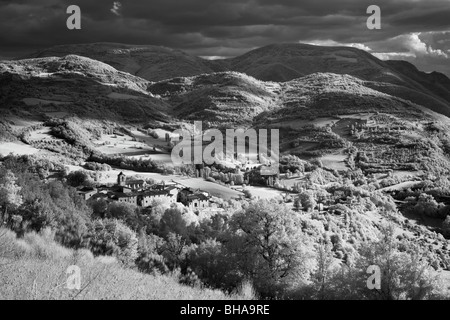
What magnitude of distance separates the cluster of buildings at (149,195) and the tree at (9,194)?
26.3 meters

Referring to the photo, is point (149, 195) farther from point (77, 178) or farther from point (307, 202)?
point (307, 202)

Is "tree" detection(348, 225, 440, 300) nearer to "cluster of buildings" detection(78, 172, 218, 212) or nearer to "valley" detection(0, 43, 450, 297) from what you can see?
"valley" detection(0, 43, 450, 297)

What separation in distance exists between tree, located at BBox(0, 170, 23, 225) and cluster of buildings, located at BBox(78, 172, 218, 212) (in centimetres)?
2627

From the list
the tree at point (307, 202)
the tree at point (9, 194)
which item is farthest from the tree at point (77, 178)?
the tree at point (9, 194)

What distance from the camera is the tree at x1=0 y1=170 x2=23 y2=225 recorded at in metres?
24.3

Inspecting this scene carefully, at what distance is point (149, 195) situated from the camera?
58.6 meters

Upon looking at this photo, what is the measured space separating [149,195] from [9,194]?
34.2m

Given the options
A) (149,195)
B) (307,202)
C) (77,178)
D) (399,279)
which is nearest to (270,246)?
(399,279)

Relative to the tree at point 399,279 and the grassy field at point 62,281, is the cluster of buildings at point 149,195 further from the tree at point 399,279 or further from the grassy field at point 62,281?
the grassy field at point 62,281

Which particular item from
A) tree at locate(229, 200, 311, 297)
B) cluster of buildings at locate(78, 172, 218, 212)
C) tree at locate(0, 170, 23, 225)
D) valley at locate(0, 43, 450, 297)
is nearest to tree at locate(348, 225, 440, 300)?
valley at locate(0, 43, 450, 297)

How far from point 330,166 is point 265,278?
116494 millimetres

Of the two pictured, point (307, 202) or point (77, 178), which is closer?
point (307, 202)

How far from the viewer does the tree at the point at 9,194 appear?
24312 mm
